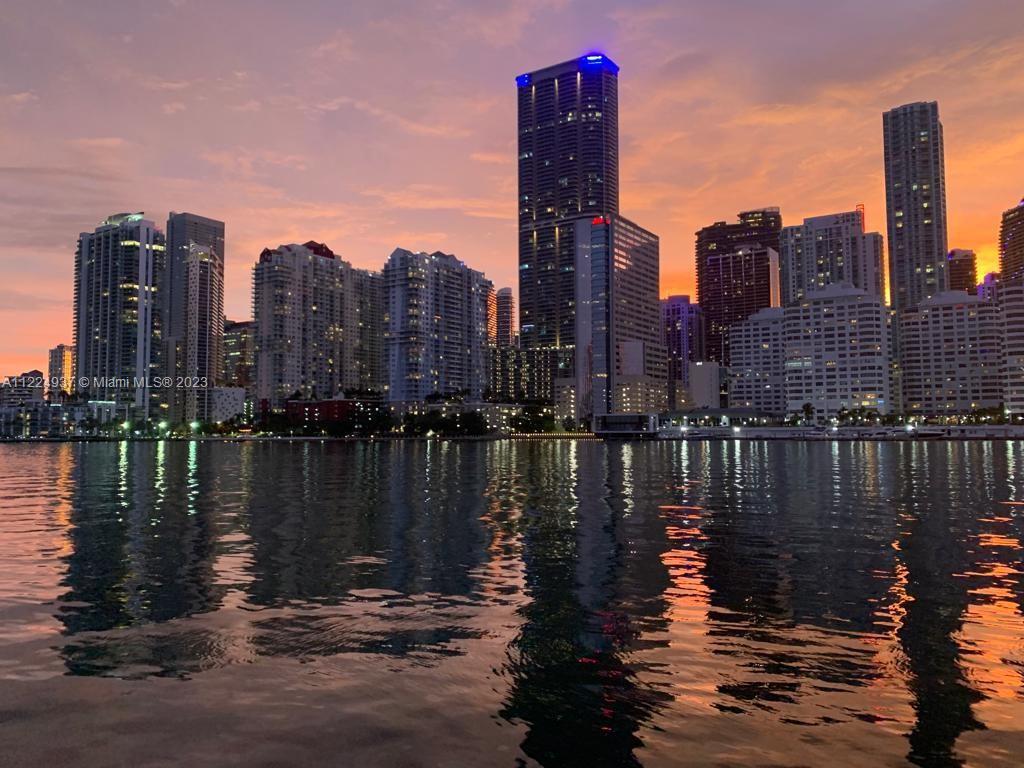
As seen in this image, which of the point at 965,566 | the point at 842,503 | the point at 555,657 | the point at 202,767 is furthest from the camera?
the point at 842,503

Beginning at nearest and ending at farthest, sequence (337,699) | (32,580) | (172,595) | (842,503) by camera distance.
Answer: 1. (337,699)
2. (172,595)
3. (32,580)
4. (842,503)

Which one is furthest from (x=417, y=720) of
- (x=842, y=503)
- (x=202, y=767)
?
(x=842, y=503)

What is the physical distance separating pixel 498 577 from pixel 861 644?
1379 centimetres

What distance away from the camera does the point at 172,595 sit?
26.4 m

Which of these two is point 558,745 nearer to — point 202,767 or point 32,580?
point 202,767

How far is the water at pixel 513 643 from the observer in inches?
552

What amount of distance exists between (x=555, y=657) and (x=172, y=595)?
48.4 feet

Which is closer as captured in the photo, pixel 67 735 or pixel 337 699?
pixel 67 735

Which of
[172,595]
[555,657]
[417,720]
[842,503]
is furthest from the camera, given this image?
[842,503]

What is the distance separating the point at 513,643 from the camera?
67.3 ft

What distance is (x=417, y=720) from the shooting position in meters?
15.0

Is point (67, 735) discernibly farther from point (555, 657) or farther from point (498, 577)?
point (498, 577)

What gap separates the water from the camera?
14031 millimetres

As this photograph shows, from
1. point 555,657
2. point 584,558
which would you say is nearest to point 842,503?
point 584,558
